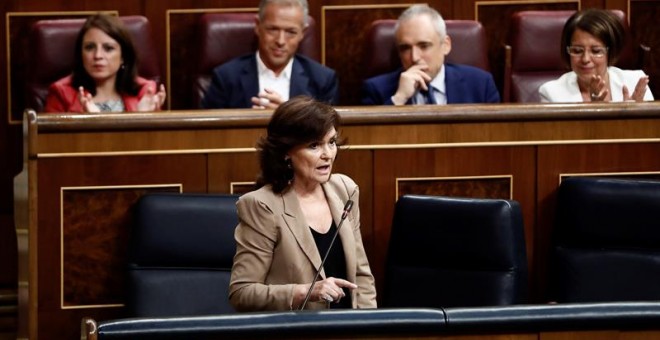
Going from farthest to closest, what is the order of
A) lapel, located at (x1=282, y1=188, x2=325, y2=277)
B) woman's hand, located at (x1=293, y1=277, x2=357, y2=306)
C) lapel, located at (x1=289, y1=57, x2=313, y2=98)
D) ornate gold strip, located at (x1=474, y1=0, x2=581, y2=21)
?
1. ornate gold strip, located at (x1=474, y1=0, x2=581, y2=21)
2. lapel, located at (x1=289, y1=57, x2=313, y2=98)
3. lapel, located at (x1=282, y1=188, x2=325, y2=277)
4. woman's hand, located at (x1=293, y1=277, x2=357, y2=306)

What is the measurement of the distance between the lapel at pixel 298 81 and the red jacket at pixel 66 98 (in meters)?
0.25

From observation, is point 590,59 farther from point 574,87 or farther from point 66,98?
point 66,98

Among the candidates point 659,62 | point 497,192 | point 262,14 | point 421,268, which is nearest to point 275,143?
point 421,268

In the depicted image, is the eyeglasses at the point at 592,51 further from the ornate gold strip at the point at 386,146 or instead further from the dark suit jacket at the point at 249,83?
the dark suit jacket at the point at 249,83

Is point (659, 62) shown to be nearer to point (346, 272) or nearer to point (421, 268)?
point (421, 268)

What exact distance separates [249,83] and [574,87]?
587 millimetres

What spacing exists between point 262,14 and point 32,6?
0.49m

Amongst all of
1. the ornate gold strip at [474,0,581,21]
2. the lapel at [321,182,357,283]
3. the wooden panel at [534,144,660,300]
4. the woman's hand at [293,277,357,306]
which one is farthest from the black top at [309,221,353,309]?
the ornate gold strip at [474,0,581,21]

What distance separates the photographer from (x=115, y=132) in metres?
1.99

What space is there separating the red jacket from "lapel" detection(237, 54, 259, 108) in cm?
16

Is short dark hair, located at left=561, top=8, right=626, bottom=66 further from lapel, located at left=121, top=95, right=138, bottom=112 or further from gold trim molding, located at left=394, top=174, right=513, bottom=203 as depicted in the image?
lapel, located at left=121, top=95, right=138, bottom=112

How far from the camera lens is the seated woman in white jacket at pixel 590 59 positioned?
7.80 ft

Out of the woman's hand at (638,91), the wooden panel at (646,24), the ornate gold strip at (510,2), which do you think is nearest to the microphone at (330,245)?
the woman's hand at (638,91)

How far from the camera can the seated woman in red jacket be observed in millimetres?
2414
